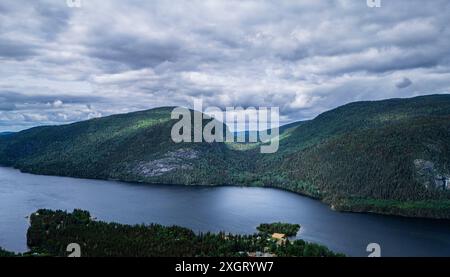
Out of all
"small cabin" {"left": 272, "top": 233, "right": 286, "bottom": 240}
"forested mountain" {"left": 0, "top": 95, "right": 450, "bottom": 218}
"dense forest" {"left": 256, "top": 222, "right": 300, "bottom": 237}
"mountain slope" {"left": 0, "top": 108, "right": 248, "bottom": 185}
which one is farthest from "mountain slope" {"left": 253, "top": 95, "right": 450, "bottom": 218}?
"small cabin" {"left": 272, "top": 233, "right": 286, "bottom": 240}

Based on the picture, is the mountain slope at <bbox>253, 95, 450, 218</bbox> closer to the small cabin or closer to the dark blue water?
the dark blue water

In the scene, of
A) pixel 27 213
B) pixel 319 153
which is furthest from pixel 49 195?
pixel 319 153

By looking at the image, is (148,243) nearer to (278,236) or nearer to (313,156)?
(278,236)

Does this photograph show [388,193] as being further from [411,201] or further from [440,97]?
[440,97]

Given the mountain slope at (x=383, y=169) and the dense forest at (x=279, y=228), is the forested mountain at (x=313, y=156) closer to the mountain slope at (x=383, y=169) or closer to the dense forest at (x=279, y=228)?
the mountain slope at (x=383, y=169)

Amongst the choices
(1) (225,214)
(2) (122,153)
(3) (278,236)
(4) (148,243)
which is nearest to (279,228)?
(3) (278,236)

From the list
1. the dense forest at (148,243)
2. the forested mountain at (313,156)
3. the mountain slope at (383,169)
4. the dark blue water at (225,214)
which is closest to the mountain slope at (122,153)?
the forested mountain at (313,156)
